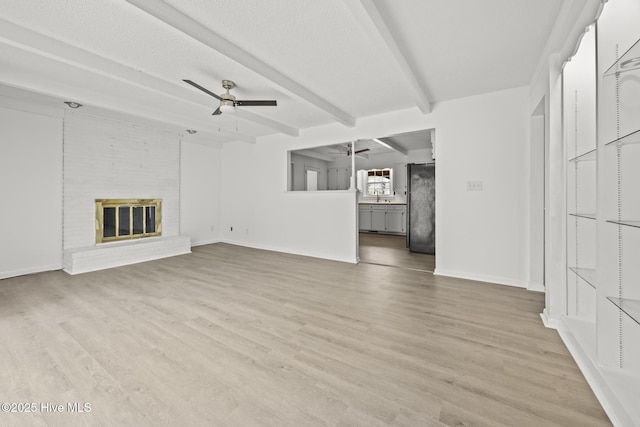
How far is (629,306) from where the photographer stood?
1.33 m

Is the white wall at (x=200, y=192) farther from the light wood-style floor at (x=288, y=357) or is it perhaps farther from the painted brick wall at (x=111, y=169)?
the light wood-style floor at (x=288, y=357)

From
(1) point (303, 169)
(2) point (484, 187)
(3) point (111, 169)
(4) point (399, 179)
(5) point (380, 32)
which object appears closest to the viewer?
(5) point (380, 32)

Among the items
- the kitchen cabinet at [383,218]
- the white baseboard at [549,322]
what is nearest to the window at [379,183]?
the kitchen cabinet at [383,218]

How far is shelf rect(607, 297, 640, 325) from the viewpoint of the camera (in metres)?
1.25

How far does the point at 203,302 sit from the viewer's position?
2.84 metres

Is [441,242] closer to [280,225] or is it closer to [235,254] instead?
[280,225]

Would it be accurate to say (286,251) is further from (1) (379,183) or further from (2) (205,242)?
(1) (379,183)

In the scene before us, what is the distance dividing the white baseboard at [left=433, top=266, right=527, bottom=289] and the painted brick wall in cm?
556

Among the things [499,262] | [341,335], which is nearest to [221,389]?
[341,335]

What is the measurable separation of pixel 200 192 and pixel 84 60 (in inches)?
160

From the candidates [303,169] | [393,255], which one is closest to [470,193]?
[393,255]

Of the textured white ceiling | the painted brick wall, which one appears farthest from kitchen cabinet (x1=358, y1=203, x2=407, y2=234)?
the painted brick wall

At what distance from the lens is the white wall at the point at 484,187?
3.33 metres

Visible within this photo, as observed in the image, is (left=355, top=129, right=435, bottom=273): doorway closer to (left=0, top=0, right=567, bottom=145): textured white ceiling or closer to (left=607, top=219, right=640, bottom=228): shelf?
(left=0, top=0, right=567, bottom=145): textured white ceiling
